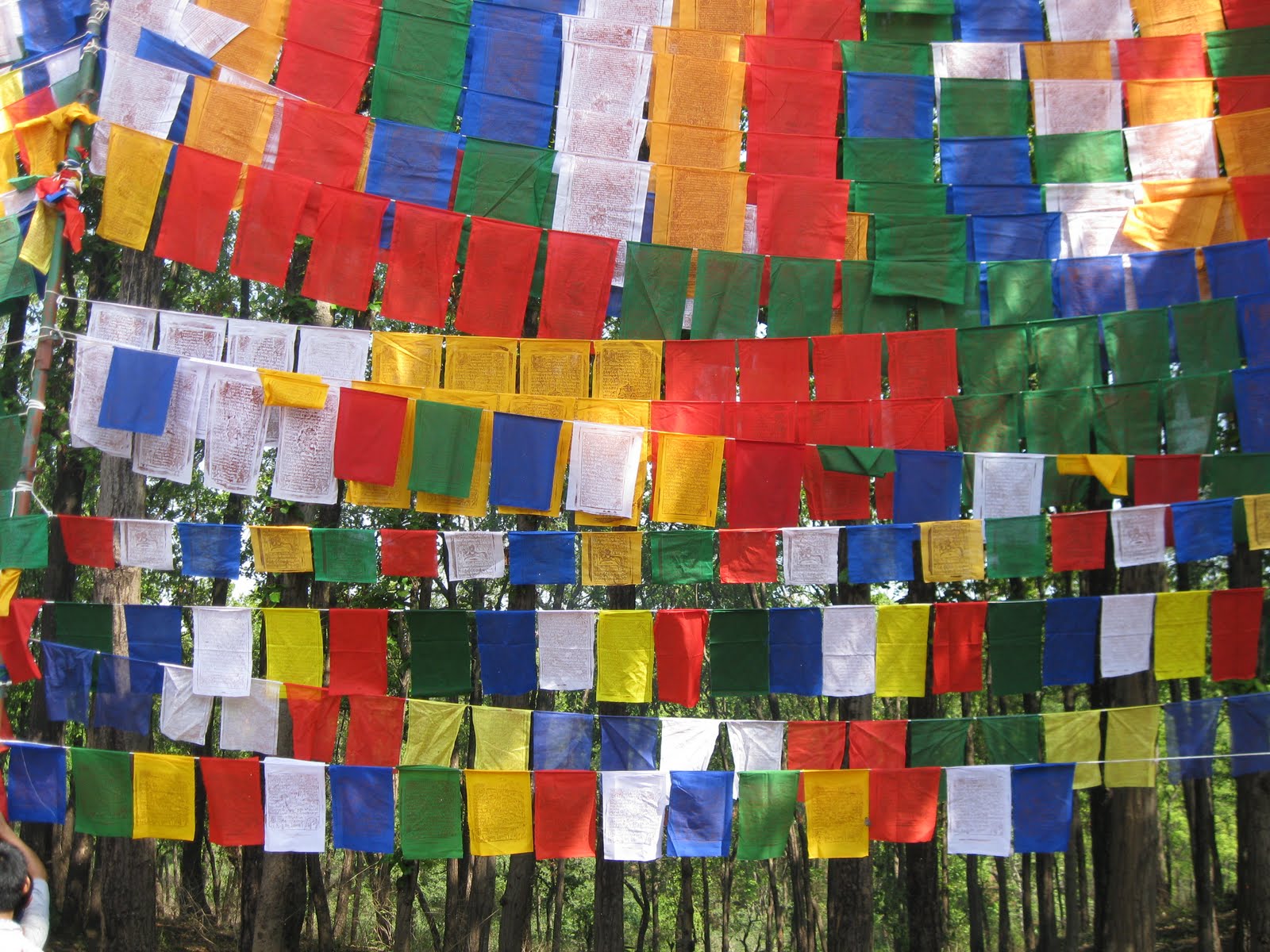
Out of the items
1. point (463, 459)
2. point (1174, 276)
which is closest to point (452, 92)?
point (463, 459)

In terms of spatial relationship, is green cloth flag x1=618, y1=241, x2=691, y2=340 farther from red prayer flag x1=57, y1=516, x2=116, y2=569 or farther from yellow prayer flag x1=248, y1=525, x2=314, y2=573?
red prayer flag x1=57, y1=516, x2=116, y2=569

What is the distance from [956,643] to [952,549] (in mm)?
635

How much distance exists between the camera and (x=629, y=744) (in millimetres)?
6320

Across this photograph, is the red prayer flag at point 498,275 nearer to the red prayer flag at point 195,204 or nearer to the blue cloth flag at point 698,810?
the red prayer flag at point 195,204

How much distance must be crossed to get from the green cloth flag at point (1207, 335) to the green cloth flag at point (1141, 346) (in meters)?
0.12

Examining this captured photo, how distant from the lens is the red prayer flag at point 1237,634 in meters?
6.65

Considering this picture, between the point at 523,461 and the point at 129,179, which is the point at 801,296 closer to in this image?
the point at 523,461

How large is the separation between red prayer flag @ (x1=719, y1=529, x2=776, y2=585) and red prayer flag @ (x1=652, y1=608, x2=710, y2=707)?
11.8 inches

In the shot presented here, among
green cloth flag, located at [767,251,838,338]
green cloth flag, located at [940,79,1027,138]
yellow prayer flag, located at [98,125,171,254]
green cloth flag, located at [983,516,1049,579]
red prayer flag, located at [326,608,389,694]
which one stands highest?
green cloth flag, located at [940,79,1027,138]

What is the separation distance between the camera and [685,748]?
20.6 ft

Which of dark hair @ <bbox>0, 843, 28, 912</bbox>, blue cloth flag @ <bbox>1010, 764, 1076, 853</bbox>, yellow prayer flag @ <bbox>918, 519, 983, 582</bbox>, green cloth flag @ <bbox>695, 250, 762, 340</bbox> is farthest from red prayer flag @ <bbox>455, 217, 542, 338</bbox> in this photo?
blue cloth flag @ <bbox>1010, 764, 1076, 853</bbox>

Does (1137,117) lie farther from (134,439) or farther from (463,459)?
(134,439)

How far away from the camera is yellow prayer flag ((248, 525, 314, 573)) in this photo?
615 cm

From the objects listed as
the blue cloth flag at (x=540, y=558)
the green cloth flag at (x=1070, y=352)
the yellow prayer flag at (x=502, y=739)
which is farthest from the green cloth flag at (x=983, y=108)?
the yellow prayer flag at (x=502, y=739)
